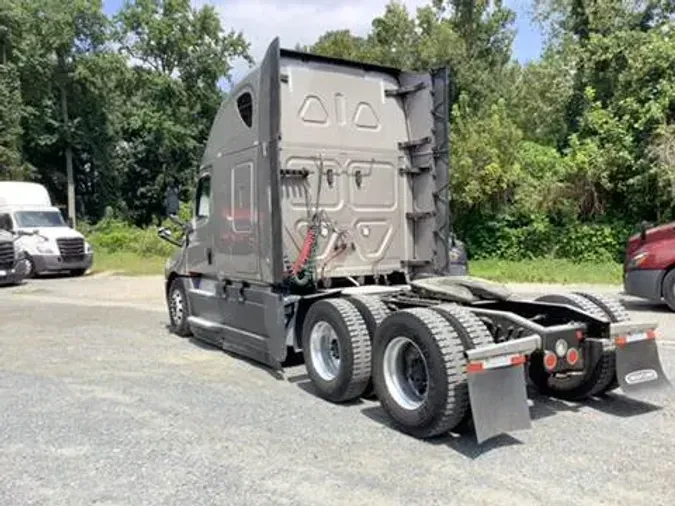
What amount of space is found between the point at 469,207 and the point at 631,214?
5.21m

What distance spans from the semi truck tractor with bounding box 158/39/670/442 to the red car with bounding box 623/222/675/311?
491 centimetres

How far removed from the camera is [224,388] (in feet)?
23.0

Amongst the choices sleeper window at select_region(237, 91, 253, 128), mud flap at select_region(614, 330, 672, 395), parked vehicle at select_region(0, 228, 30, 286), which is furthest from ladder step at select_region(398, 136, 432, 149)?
parked vehicle at select_region(0, 228, 30, 286)

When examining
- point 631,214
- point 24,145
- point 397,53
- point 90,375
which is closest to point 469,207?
point 631,214

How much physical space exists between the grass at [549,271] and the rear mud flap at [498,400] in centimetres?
1318

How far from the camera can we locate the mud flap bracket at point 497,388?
Result: 4.89 metres

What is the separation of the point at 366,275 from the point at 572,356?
10.3 feet

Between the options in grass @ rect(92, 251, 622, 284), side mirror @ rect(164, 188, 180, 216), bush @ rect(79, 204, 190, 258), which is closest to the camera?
side mirror @ rect(164, 188, 180, 216)

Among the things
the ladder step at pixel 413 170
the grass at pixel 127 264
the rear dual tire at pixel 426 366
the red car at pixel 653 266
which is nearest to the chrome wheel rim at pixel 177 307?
the ladder step at pixel 413 170

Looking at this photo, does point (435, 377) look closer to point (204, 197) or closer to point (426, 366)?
point (426, 366)

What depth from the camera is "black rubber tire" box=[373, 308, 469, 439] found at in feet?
16.6

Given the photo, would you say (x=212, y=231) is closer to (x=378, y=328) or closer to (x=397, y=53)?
(x=378, y=328)

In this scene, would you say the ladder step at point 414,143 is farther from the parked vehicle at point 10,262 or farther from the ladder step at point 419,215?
the parked vehicle at point 10,262

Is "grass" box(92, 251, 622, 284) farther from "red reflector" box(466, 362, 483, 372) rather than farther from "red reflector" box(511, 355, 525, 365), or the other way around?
"red reflector" box(466, 362, 483, 372)
